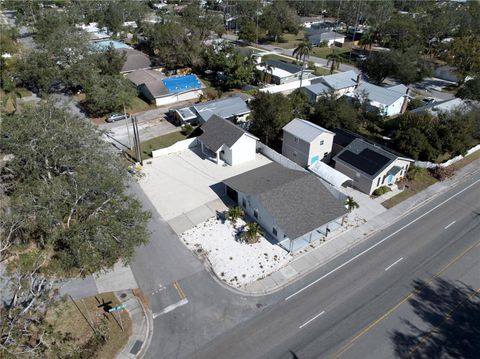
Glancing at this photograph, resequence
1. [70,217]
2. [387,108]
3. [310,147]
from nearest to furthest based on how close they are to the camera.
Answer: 1. [70,217]
2. [310,147]
3. [387,108]

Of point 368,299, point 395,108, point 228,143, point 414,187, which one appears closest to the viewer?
point 368,299

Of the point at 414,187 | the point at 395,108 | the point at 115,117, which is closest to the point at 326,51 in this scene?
the point at 395,108

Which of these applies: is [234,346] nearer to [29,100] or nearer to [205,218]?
[205,218]

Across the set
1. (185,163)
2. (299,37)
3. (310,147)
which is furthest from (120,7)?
(310,147)

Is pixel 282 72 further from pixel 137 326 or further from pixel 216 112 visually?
pixel 137 326

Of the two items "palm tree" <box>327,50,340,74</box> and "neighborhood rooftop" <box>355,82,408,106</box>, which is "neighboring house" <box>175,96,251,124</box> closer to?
"neighborhood rooftop" <box>355,82,408,106</box>

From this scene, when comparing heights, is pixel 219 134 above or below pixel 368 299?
above
